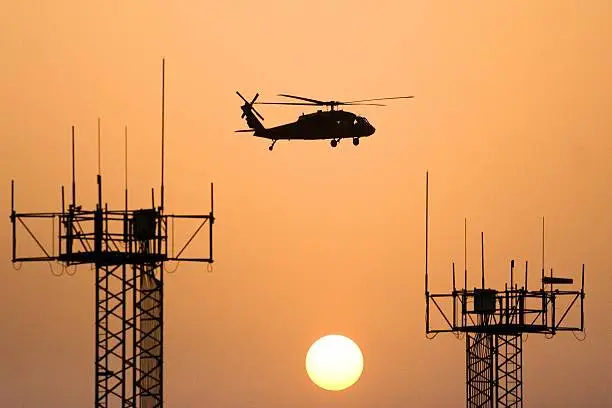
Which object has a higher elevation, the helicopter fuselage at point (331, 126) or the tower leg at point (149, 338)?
the helicopter fuselage at point (331, 126)

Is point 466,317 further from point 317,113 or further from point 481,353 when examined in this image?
point 317,113

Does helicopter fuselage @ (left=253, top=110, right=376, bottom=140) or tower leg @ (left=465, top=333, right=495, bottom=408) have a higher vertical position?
helicopter fuselage @ (left=253, top=110, right=376, bottom=140)

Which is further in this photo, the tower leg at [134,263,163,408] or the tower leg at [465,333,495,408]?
the tower leg at [465,333,495,408]

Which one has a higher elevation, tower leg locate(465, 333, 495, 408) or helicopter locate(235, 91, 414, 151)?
helicopter locate(235, 91, 414, 151)

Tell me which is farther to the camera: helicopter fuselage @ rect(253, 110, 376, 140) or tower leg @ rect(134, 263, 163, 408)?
helicopter fuselage @ rect(253, 110, 376, 140)

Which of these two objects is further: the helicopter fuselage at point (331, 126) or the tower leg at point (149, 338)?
the helicopter fuselage at point (331, 126)

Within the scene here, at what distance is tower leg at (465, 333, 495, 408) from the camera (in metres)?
81.9

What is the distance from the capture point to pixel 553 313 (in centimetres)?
7781

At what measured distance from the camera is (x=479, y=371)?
3275 inches

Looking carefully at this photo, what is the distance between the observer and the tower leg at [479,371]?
81938 mm

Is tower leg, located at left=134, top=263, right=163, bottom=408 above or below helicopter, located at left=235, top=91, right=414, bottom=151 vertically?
below

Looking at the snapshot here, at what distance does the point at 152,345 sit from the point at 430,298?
1589 cm

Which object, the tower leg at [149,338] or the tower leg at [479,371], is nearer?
the tower leg at [149,338]

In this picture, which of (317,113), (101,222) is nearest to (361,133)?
(317,113)
